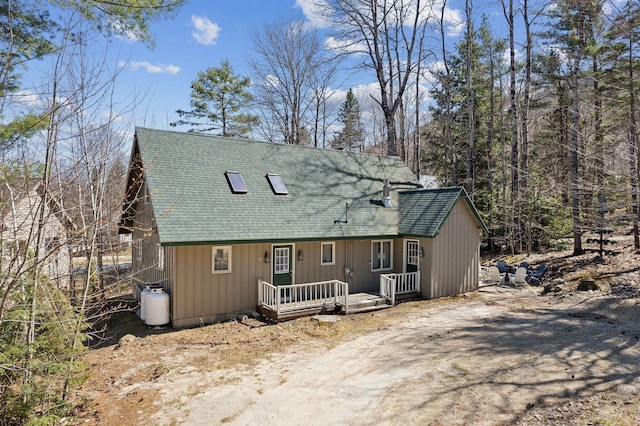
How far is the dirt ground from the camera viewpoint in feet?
19.4

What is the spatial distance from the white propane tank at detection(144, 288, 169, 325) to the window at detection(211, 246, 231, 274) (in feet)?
5.18

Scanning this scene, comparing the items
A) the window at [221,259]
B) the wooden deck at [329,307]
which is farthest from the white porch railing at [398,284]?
the window at [221,259]

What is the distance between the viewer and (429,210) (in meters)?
14.3

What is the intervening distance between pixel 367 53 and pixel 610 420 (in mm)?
22578

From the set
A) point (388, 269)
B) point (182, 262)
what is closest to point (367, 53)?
point (388, 269)

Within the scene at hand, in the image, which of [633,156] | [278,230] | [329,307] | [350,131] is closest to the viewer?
[329,307]

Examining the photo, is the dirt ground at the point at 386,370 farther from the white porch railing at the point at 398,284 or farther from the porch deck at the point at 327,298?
the white porch railing at the point at 398,284

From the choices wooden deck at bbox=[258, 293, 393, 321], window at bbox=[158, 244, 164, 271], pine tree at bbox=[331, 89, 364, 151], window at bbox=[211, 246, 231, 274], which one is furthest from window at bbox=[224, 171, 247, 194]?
pine tree at bbox=[331, 89, 364, 151]

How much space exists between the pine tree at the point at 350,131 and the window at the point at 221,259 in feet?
103

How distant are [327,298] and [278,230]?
2.83 meters

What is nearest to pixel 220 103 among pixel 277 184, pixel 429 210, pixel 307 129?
pixel 307 129

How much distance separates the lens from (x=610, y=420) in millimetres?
5543

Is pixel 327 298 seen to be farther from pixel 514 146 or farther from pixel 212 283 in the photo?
pixel 514 146

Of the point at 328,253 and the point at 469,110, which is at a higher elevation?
the point at 469,110
